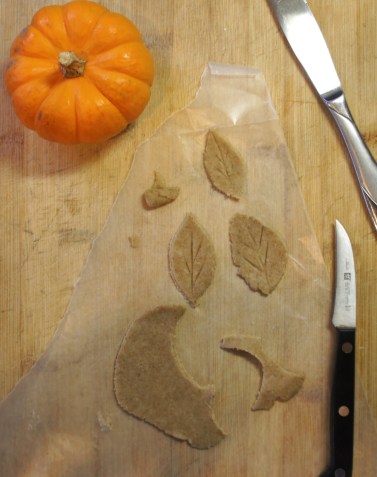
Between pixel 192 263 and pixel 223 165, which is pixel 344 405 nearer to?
pixel 192 263

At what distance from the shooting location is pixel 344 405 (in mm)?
1178

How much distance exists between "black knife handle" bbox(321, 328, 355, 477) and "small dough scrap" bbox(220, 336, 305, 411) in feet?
0.29

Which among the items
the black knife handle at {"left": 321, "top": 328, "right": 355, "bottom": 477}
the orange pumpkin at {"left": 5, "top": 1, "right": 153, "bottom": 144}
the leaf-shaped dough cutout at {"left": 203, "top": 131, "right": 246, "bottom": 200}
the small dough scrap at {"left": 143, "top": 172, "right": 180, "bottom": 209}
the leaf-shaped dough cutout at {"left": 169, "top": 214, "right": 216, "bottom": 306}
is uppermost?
the orange pumpkin at {"left": 5, "top": 1, "right": 153, "bottom": 144}

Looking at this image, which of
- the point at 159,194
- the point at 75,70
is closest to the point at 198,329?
the point at 159,194

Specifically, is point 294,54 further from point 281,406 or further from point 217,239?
point 281,406

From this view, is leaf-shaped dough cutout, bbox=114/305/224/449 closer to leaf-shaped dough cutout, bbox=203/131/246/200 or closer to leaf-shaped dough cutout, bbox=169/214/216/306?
leaf-shaped dough cutout, bbox=169/214/216/306

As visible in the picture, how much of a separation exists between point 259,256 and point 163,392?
39 cm

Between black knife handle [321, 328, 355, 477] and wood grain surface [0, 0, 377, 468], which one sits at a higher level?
wood grain surface [0, 0, 377, 468]

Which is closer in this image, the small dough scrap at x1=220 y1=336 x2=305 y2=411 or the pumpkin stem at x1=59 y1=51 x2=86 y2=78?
the pumpkin stem at x1=59 y1=51 x2=86 y2=78

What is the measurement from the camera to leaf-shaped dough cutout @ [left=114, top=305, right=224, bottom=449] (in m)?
1.20

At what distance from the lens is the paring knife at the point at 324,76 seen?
1.22 m

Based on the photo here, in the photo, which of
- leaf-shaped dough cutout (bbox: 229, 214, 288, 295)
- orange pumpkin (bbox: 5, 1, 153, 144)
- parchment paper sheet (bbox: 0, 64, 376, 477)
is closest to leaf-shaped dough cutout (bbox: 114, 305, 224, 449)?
parchment paper sheet (bbox: 0, 64, 376, 477)

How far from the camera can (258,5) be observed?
49.7 inches

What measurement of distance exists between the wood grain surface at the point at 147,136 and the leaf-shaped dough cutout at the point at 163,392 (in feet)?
0.69
